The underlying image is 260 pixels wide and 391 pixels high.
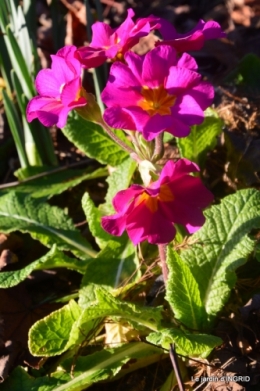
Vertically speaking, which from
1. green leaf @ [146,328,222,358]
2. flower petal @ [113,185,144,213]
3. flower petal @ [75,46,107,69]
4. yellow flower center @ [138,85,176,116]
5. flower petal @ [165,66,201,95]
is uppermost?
flower petal @ [75,46,107,69]

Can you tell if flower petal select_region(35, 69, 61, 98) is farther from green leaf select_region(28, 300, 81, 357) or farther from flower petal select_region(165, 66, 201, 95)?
green leaf select_region(28, 300, 81, 357)

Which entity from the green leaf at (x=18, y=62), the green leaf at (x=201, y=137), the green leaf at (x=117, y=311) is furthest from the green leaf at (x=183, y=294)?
the green leaf at (x=18, y=62)

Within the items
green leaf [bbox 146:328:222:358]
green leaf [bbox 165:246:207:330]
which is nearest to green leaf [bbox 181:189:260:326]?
green leaf [bbox 165:246:207:330]

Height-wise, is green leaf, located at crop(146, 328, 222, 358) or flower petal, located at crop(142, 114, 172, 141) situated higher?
flower petal, located at crop(142, 114, 172, 141)

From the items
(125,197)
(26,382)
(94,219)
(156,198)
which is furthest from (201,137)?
(26,382)

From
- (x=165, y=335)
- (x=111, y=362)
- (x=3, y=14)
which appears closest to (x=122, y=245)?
(x=111, y=362)
